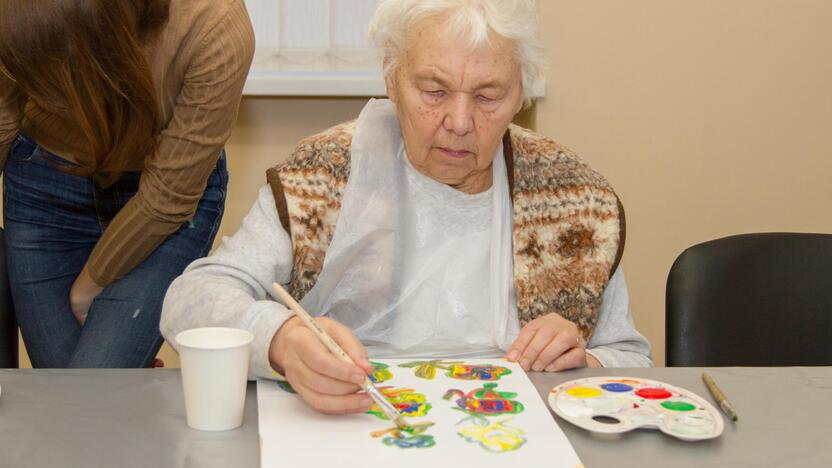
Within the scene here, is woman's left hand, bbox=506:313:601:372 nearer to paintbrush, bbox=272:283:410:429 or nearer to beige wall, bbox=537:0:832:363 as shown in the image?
paintbrush, bbox=272:283:410:429

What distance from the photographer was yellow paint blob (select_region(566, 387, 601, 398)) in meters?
1.20

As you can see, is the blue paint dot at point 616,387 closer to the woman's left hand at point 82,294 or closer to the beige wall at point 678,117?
the woman's left hand at point 82,294

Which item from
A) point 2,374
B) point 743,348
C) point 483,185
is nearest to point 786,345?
point 743,348

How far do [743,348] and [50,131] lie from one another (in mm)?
1441

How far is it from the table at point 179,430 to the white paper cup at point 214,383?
0.02 meters

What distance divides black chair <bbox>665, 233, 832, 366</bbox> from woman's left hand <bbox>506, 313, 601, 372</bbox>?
51 cm

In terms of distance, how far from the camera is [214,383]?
1.07 meters

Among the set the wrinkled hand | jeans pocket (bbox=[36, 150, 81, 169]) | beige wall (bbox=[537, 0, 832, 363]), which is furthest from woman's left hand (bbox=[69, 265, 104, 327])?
beige wall (bbox=[537, 0, 832, 363])

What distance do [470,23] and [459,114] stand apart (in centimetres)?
15

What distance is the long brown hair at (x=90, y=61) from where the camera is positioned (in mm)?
1572

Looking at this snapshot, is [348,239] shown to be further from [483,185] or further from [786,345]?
[786,345]

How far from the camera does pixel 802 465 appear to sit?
1031 millimetres

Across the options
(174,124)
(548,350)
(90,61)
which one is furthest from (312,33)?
(548,350)

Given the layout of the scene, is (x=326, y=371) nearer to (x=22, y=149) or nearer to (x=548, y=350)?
(x=548, y=350)
